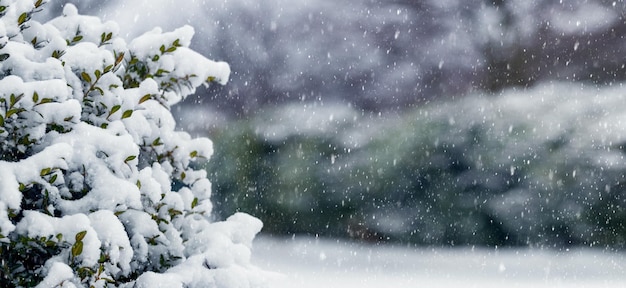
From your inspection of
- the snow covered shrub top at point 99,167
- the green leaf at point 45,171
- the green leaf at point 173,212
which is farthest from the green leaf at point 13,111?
the green leaf at point 173,212

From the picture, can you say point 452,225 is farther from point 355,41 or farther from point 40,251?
point 40,251

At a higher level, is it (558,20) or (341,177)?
(558,20)

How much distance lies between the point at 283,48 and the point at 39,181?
14.6ft

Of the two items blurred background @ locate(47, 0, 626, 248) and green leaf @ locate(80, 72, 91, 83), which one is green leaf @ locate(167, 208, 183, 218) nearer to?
green leaf @ locate(80, 72, 91, 83)

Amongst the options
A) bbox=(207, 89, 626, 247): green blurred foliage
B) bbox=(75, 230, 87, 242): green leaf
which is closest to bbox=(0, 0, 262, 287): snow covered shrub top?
bbox=(75, 230, 87, 242): green leaf

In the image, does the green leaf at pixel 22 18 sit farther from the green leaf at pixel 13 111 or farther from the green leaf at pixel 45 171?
the green leaf at pixel 45 171

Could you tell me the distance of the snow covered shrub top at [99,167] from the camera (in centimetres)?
187

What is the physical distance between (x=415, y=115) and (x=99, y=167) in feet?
14.5

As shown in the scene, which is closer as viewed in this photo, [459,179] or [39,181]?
[39,181]

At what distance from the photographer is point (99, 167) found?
79.0 inches

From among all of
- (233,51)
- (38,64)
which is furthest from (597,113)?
(38,64)

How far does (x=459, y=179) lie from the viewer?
6027 millimetres

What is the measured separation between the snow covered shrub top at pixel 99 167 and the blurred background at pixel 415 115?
11.5 feet

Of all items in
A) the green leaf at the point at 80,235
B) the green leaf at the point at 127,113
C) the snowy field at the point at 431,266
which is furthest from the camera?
the snowy field at the point at 431,266
